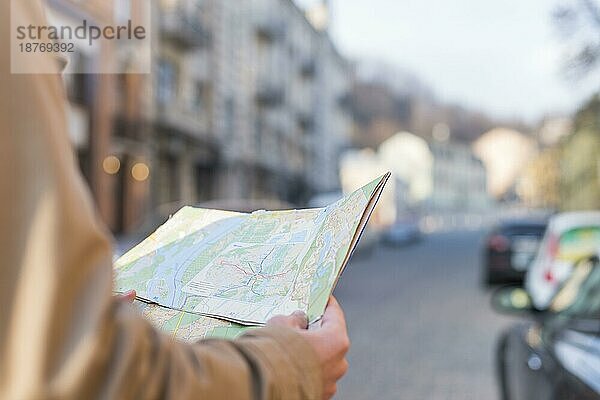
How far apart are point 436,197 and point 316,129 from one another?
186ft

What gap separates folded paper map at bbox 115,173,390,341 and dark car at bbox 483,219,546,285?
47.4 feet

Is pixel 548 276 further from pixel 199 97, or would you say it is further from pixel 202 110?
pixel 199 97

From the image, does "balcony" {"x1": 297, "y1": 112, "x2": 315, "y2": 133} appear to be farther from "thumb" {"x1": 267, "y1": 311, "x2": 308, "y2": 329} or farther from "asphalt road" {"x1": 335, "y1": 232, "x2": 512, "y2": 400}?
A: "thumb" {"x1": 267, "y1": 311, "x2": 308, "y2": 329}

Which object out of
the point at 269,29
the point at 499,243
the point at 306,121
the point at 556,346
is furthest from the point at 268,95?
the point at 556,346

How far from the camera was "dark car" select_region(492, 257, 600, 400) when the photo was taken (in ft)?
10.2

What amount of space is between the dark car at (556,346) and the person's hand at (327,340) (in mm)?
1841

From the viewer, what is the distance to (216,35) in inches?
1201

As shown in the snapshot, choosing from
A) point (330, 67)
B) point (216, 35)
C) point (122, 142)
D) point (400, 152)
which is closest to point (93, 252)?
point (122, 142)

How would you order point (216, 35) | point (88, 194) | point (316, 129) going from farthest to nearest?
point (316, 129), point (216, 35), point (88, 194)

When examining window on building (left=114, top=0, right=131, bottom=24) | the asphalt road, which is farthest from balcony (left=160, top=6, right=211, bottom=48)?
the asphalt road

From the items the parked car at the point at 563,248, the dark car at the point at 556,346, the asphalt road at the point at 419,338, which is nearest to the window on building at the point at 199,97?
the asphalt road at the point at 419,338

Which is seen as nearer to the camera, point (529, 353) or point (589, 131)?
point (529, 353)

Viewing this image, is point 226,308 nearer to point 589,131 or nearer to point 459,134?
point 589,131

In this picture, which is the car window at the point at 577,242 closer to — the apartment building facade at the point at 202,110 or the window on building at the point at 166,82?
the apartment building facade at the point at 202,110
